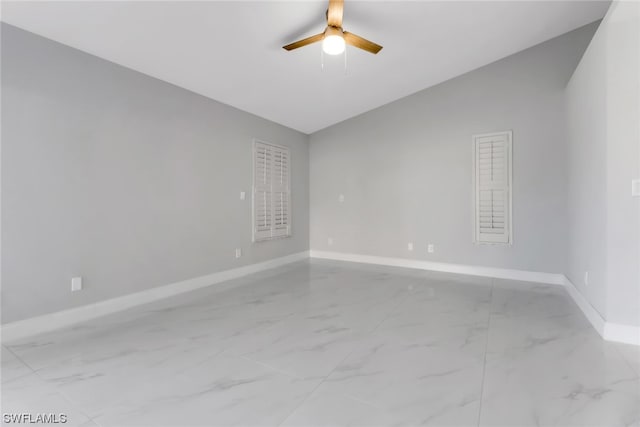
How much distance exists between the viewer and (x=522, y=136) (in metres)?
4.42

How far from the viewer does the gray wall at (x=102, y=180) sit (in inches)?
102

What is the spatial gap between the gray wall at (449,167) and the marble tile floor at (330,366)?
1.30m

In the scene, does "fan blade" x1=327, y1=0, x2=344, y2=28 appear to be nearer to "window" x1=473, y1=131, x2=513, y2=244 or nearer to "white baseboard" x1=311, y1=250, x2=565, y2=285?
"window" x1=473, y1=131, x2=513, y2=244

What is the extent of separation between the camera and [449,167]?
16.3 feet

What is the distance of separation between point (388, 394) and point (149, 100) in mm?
3669

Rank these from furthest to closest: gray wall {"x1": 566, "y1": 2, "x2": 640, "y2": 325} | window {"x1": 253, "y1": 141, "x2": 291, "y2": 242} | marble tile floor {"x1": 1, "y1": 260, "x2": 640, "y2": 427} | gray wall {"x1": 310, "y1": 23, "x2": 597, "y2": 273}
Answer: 1. window {"x1": 253, "y1": 141, "x2": 291, "y2": 242}
2. gray wall {"x1": 310, "y1": 23, "x2": 597, "y2": 273}
3. gray wall {"x1": 566, "y1": 2, "x2": 640, "y2": 325}
4. marble tile floor {"x1": 1, "y1": 260, "x2": 640, "y2": 427}

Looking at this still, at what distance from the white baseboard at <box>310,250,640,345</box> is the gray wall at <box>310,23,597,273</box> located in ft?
0.31

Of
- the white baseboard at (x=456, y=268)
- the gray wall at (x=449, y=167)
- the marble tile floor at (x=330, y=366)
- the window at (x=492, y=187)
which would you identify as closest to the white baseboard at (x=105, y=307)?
the marble tile floor at (x=330, y=366)

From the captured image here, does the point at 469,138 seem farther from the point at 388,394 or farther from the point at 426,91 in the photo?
the point at 388,394

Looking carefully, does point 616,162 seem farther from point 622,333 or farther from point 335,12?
point 335,12

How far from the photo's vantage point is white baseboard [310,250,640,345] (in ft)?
8.11

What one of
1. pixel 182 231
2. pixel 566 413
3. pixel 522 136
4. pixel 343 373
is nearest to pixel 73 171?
pixel 182 231

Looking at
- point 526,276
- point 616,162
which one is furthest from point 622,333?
point 526,276

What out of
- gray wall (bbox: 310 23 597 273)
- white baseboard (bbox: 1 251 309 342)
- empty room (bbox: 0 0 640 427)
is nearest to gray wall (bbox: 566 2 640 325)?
empty room (bbox: 0 0 640 427)
